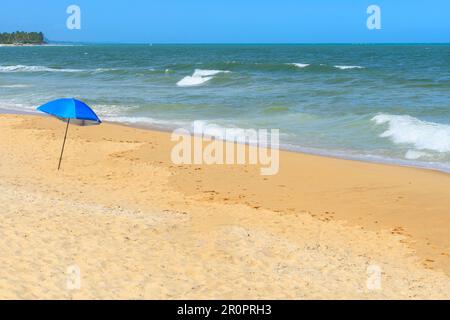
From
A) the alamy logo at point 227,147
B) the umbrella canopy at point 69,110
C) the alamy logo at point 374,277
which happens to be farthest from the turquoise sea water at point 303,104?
the alamy logo at point 374,277

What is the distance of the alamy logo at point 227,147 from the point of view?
13828 millimetres

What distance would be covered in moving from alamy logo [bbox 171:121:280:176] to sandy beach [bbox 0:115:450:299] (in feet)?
1.61

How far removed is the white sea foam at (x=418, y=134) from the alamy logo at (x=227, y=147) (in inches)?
140

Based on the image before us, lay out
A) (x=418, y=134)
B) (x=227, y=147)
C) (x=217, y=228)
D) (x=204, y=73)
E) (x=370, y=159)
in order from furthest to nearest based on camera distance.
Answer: (x=204, y=73)
(x=418, y=134)
(x=227, y=147)
(x=370, y=159)
(x=217, y=228)

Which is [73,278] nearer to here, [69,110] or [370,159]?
[69,110]

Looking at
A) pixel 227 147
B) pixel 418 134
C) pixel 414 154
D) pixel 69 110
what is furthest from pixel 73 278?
pixel 418 134

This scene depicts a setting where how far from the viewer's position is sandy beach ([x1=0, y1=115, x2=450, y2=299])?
6406mm

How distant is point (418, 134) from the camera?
17047 millimetres

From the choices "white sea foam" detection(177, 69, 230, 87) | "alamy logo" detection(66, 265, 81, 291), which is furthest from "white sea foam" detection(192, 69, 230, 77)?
"alamy logo" detection(66, 265, 81, 291)

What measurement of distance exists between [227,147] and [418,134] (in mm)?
5775

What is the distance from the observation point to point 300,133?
60.3 ft

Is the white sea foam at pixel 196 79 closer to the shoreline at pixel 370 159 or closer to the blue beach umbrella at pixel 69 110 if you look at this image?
the shoreline at pixel 370 159

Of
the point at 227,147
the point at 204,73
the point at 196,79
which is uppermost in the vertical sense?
the point at 204,73

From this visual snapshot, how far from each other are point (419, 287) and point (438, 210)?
3.50 metres
